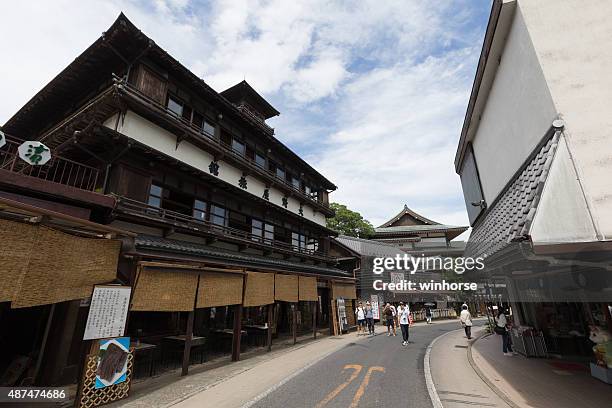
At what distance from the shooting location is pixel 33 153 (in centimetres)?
755

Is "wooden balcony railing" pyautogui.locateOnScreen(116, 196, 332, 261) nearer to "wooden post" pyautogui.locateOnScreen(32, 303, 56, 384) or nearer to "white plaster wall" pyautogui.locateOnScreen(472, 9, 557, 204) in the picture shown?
"wooden post" pyautogui.locateOnScreen(32, 303, 56, 384)

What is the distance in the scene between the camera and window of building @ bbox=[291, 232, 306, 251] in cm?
2059

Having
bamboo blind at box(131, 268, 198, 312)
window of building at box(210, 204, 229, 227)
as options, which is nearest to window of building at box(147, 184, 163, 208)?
window of building at box(210, 204, 229, 227)

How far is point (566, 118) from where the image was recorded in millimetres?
5793

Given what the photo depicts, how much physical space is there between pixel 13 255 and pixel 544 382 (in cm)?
1259

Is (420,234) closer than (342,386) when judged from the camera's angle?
No

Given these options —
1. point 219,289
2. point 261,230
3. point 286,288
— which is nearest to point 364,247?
point 261,230

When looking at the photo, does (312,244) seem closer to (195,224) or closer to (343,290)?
(343,290)

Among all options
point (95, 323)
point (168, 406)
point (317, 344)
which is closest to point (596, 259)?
point (168, 406)

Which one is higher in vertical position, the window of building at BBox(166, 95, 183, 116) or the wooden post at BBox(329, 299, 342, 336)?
the window of building at BBox(166, 95, 183, 116)

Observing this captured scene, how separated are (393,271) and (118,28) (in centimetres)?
2935

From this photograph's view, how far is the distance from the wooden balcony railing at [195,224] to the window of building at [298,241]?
1004 mm

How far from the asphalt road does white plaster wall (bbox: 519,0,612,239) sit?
5.49 metres

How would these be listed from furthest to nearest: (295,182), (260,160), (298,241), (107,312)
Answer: (295,182) → (298,241) → (260,160) → (107,312)
